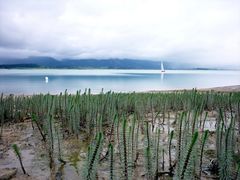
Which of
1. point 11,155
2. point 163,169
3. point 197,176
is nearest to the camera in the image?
point 197,176

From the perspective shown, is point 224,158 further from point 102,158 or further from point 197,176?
point 102,158

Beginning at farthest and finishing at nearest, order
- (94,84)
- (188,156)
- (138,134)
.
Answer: (94,84), (138,134), (188,156)

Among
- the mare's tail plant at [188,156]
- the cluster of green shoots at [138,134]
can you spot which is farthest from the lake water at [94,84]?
the mare's tail plant at [188,156]

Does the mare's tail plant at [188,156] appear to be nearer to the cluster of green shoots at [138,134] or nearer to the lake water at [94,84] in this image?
the cluster of green shoots at [138,134]

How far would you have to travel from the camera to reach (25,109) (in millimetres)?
9547

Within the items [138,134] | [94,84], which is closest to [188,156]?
[138,134]

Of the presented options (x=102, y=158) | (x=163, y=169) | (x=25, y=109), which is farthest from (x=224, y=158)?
(x=25, y=109)

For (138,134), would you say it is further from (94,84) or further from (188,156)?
(94,84)

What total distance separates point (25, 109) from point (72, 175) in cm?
583

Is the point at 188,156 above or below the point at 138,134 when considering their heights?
above

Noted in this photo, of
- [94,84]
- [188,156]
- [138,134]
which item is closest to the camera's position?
[188,156]

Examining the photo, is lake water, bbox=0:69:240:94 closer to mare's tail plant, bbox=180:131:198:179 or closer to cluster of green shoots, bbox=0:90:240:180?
cluster of green shoots, bbox=0:90:240:180

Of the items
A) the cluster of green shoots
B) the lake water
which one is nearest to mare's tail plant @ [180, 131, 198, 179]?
the cluster of green shoots

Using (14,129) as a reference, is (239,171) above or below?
above
